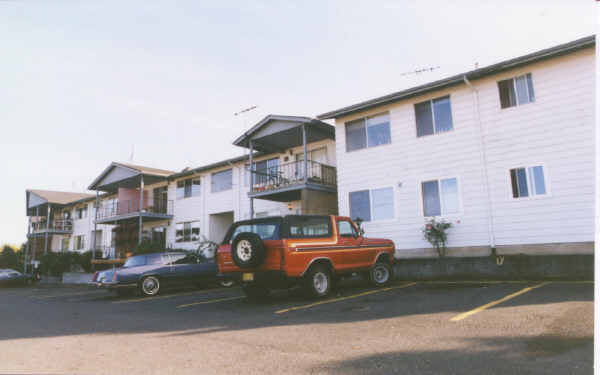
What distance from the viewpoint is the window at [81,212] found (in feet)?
112

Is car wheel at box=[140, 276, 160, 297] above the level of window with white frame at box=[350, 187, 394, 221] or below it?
below

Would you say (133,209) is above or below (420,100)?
below

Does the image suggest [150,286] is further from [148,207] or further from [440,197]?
[148,207]

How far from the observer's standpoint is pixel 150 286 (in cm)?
1334

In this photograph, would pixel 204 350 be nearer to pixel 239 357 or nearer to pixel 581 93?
pixel 239 357

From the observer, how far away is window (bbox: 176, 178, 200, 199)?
2453cm

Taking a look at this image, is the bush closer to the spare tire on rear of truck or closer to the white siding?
the white siding

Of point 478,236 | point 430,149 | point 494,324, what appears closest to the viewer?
point 494,324

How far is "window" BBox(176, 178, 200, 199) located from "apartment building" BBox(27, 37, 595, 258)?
6.10m

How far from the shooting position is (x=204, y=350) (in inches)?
199

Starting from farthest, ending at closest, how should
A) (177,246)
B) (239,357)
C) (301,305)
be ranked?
(177,246)
(301,305)
(239,357)

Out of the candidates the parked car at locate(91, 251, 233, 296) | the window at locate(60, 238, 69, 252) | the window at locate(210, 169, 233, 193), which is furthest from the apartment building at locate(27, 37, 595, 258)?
the window at locate(60, 238, 69, 252)

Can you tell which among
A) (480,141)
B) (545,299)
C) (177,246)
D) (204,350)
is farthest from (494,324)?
(177,246)

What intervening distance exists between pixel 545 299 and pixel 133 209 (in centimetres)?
2467
